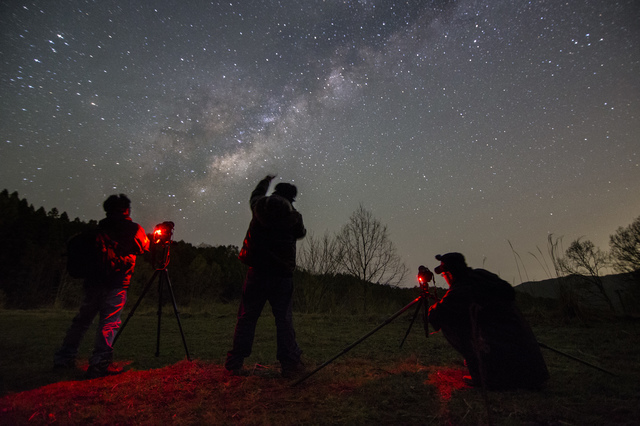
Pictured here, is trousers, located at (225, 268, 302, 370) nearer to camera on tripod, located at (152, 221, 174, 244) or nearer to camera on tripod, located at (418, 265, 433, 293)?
camera on tripod, located at (152, 221, 174, 244)

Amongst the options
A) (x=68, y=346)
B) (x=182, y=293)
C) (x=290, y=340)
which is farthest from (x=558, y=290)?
(x=182, y=293)

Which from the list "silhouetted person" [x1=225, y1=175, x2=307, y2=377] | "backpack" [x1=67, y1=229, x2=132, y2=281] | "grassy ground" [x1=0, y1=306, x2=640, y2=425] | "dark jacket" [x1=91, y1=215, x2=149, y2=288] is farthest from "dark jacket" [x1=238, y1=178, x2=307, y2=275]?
"backpack" [x1=67, y1=229, x2=132, y2=281]

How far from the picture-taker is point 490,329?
2.65m

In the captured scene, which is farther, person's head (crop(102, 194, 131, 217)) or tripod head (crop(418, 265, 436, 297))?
person's head (crop(102, 194, 131, 217))

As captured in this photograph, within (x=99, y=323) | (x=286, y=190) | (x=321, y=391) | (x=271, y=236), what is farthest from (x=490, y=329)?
(x=99, y=323)

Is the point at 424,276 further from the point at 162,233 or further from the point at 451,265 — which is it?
the point at 162,233

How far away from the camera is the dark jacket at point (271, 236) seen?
327cm

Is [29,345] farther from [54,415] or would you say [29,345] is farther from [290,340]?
[290,340]

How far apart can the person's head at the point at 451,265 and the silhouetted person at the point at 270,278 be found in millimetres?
1635

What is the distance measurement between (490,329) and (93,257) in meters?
4.23

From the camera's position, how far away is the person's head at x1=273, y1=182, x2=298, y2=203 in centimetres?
372

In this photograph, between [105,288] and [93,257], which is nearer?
[93,257]

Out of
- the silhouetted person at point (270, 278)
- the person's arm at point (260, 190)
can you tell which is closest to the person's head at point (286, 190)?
the person's arm at point (260, 190)

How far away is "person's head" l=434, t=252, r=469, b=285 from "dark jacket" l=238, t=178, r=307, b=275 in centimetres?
163
